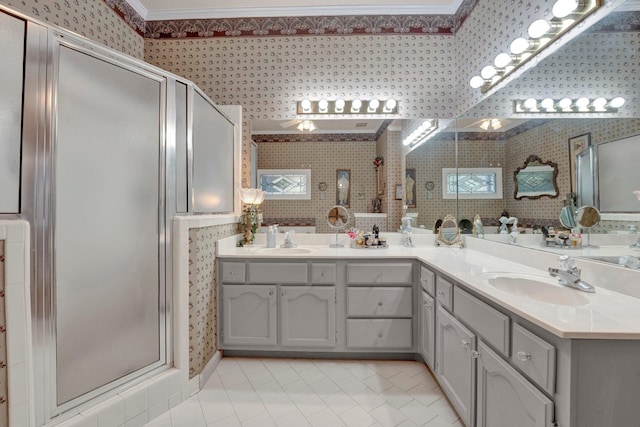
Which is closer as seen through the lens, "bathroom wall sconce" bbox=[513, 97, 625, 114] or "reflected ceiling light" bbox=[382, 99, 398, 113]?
"bathroom wall sconce" bbox=[513, 97, 625, 114]

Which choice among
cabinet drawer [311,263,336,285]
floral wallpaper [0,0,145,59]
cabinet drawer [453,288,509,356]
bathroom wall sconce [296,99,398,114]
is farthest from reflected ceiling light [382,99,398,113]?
floral wallpaper [0,0,145,59]

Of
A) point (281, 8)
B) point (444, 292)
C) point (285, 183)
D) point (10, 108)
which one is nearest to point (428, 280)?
point (444, 292)

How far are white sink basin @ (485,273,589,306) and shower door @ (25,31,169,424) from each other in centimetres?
188

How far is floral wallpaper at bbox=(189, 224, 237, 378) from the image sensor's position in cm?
183

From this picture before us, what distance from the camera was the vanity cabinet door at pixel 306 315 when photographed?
213 cm

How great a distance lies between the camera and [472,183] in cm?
227

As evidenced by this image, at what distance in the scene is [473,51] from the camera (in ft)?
7.83

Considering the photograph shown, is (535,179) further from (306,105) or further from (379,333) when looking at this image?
(306,105)

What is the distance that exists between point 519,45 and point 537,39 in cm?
9

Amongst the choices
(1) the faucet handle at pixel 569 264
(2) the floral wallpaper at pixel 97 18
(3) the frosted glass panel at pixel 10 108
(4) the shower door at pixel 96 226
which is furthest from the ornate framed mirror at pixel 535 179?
(2) the floral wallpaper at pixel 97 18

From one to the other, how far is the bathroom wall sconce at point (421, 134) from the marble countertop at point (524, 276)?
893mm

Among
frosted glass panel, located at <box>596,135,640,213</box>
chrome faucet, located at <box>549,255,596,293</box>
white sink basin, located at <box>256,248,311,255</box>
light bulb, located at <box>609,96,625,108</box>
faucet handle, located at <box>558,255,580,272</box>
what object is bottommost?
white sink basin, located at <box>256,248,311,255</box>

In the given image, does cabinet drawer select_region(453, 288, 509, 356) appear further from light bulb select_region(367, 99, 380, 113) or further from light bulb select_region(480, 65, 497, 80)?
light bulb select_region(367, 99, 380, 113)

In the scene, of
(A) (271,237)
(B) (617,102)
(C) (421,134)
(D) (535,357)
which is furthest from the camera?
(C) (421,134)
